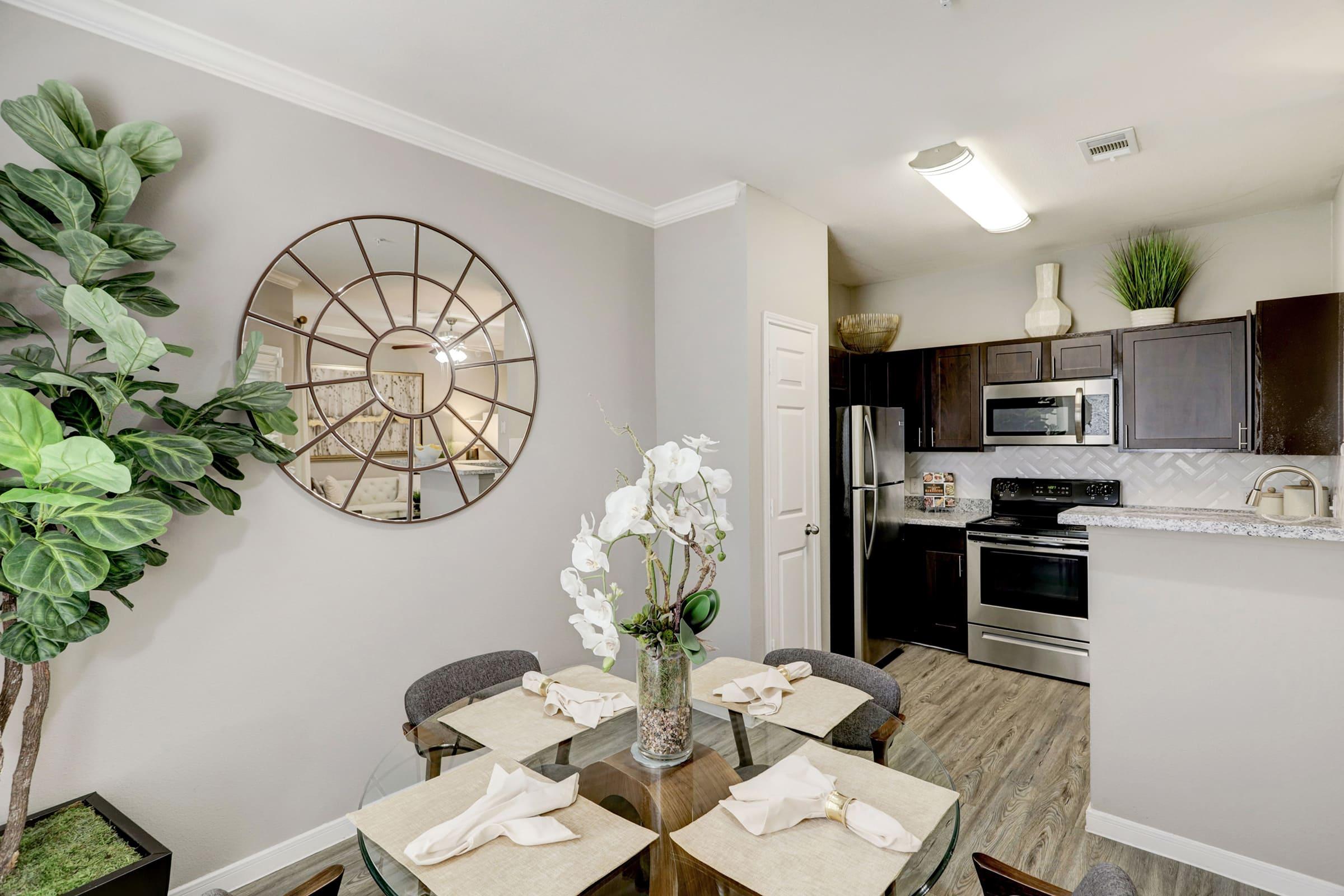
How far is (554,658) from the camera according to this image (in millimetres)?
3059

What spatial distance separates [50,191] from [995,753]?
390 cm

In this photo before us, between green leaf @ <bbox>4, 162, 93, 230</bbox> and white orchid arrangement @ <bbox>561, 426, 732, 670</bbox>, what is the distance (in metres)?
1.51

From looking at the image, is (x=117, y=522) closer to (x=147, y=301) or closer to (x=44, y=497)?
(x=44, y=497)

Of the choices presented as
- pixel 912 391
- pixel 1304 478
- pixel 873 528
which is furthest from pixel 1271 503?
pixel 912 391

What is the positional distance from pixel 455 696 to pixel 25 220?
1641 mm

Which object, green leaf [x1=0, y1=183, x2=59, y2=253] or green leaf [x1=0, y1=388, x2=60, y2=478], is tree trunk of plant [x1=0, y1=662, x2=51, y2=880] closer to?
green leaf [x1=0, y1=388, x2=60, y2=478]

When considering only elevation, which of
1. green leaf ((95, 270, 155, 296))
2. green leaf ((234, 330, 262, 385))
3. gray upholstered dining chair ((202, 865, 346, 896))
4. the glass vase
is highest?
green leaf ((95, 270, 155, 296))

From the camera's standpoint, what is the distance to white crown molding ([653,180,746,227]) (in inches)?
125

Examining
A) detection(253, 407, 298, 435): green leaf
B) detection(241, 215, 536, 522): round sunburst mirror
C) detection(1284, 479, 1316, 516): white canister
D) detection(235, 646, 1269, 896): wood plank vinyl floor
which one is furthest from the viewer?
detection(1284, 479, 1316, 516): white canister

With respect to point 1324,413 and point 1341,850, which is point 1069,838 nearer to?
point 1341,850

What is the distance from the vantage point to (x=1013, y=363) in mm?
4328

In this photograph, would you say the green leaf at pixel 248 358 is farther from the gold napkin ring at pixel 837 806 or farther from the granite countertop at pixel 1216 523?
the granite countertop at pixel 1216 523

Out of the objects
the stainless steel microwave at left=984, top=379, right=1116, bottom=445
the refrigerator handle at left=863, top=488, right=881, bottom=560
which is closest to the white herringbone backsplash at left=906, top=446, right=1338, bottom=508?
the stainless steel microwave at left=984, top=379, right=1116, bottom=445

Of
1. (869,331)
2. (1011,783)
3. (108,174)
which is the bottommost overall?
(1011,783)
